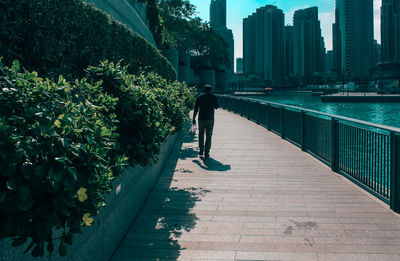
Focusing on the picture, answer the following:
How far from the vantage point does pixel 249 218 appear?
5.56 metres

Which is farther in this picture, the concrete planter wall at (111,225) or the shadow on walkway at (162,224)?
the shadow on walkway at (162,224)

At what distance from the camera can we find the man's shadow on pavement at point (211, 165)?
8.97 metres

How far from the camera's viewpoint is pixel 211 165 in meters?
9.34

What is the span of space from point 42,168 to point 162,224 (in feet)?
11.1

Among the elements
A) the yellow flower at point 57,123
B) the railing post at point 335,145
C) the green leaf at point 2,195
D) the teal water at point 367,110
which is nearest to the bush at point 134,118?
the yellow flower at point 57,123

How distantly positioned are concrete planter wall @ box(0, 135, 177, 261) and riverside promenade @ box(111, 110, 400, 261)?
16cm

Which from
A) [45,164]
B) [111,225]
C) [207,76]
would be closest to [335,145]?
[111,225]

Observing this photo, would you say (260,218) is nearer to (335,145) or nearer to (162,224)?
(162,224)

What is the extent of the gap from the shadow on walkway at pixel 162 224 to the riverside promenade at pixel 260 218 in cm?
1

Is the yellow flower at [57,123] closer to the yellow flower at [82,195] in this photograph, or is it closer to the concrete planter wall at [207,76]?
the yellow flower at [82,195]

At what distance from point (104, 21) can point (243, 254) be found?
18.3ft

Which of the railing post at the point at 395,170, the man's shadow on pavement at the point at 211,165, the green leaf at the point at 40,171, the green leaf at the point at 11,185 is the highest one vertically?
the green leaf at the point at 40,171

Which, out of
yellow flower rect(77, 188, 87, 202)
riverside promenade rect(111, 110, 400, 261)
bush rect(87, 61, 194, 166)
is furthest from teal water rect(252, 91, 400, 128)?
yellow flower rect(77, 188, 87, 202)

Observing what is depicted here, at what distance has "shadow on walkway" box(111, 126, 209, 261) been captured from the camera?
4.47 metres
